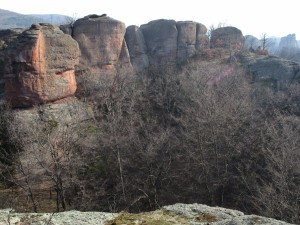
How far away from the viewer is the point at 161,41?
52812 millimetres

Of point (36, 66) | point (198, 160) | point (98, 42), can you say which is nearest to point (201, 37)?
point (98, 42)

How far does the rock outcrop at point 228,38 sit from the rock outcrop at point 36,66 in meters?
29.2

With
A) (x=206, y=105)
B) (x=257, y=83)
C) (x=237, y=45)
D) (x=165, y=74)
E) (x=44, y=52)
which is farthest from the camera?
(x=237, y=45)

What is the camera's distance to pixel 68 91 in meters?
36.2

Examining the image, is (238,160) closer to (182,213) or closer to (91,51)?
(182,213)

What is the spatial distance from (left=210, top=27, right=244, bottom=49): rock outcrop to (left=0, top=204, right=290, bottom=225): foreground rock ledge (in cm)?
4915

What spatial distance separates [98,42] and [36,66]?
12.3 metres

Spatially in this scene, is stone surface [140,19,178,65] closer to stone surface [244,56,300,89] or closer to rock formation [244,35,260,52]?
stone surface [244,56,300,89]

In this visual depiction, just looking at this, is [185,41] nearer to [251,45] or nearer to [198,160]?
[251,45]

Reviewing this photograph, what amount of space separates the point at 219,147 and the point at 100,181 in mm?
9791

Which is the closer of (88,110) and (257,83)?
(88,110)

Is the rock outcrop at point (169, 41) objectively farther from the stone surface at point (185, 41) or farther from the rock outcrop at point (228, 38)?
the rock outcrop at point (228, 38)

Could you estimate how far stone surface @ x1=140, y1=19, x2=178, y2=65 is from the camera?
52.3 m

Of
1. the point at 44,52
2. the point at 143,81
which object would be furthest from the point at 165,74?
the point at 44,52
